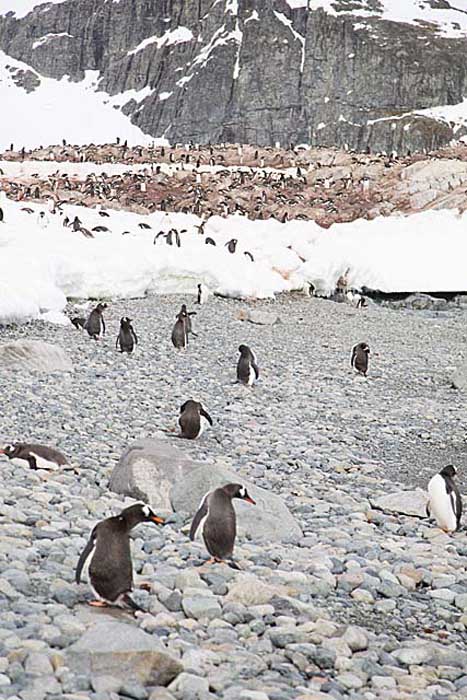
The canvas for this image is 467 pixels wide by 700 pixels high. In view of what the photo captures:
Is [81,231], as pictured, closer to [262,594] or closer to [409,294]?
[409,294]

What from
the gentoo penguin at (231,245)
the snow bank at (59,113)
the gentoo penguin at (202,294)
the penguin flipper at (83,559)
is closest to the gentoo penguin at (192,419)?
the penguin flipper at (83,559)

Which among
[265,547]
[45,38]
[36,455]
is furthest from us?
[45,38]

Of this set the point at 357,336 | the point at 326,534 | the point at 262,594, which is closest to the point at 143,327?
the point at 357,336

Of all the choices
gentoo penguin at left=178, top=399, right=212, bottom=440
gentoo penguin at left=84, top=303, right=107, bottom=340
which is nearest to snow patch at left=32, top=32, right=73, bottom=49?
gentoo penguin at left=84, top=303, right=107, bottom=340

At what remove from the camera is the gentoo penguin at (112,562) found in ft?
13.6

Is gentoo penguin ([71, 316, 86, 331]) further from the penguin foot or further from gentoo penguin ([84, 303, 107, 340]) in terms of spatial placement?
the penguin foot

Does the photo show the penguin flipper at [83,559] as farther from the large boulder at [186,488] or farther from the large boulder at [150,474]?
the large boulder at [150,474]

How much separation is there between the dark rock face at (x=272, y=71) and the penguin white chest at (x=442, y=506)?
262ft

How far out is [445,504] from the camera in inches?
248

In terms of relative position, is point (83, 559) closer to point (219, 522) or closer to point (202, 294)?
point (219, 522)

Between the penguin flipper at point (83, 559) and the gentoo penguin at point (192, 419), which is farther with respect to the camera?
the gentoo penguin at point (192, 419)

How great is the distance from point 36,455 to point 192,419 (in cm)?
199

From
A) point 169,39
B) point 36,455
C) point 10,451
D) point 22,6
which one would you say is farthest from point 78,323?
point 22,6

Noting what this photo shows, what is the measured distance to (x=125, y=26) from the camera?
409ft
